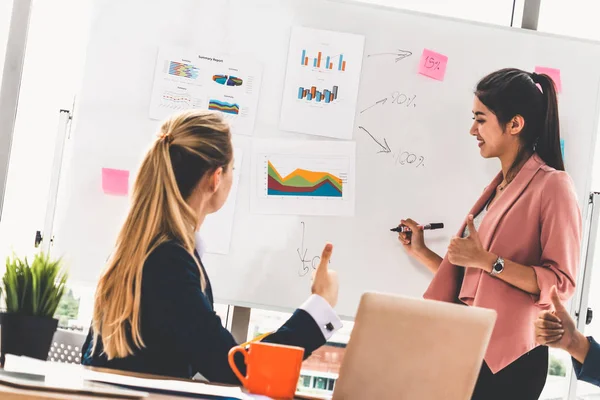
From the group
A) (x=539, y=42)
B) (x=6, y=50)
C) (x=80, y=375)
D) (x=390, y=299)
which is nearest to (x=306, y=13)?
(x=539, y=42)

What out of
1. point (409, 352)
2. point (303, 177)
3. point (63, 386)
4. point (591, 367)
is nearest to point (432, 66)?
point (303, 177)

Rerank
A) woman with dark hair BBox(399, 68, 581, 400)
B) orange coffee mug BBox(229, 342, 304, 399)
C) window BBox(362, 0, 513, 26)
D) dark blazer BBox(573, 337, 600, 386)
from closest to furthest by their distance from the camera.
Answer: orange coffee mug BBox(229, 342, 304, 399)
dark blazer BBox(573, 337, 600, 386)
woman with dark hair BBox(399, 68, 581, 400)
window BBox(362, 0, 513, 26)

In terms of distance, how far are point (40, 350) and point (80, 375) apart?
219 millimetres

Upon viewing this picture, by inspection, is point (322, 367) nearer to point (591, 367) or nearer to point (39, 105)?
point (591, 367)

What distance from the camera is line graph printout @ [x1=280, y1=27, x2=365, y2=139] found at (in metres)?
2.63

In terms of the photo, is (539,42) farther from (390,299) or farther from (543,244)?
(390,299)

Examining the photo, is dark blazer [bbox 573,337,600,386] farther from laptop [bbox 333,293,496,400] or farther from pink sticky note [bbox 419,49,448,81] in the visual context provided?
pink sticky note [bbox 419,49,448,81]

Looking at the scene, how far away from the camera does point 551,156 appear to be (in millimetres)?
2307

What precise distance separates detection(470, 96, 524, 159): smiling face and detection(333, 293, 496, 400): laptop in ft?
3.63

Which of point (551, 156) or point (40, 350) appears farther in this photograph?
A: point (551, 156)

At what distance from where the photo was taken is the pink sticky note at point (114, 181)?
8.41ft

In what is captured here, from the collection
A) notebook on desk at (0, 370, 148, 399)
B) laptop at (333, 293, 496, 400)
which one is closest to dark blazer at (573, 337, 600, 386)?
laptop at (333, 293, 496, 400)

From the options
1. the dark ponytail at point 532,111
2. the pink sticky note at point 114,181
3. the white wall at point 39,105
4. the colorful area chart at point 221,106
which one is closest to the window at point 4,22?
the white wall at point 39,105

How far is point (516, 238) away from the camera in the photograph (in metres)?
2.23
